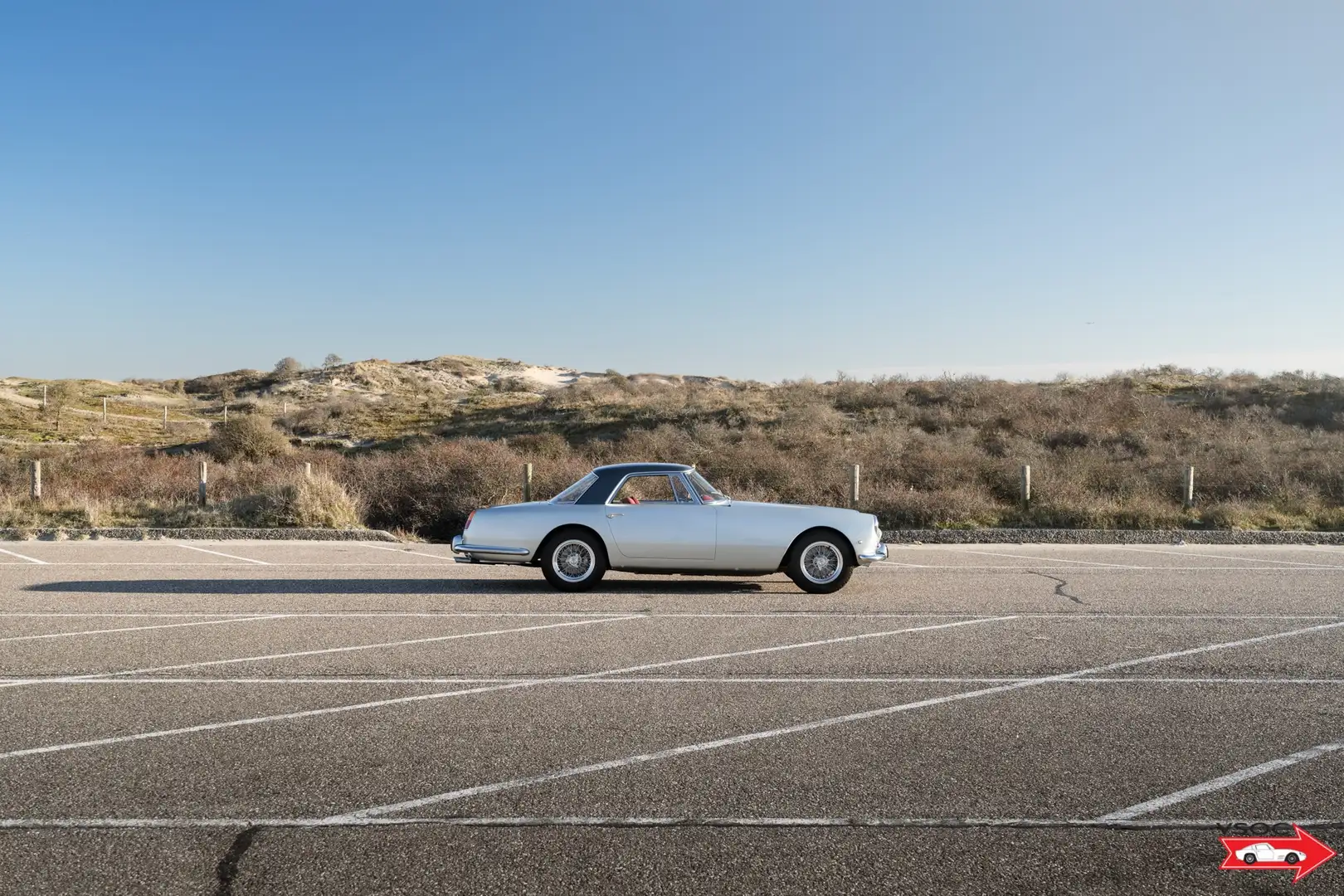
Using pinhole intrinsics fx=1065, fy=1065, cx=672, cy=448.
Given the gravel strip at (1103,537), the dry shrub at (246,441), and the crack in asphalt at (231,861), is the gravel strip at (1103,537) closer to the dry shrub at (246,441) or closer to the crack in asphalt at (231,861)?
the crack in asphalt at (231,861)

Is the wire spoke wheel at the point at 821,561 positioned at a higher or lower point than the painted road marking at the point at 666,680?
higher

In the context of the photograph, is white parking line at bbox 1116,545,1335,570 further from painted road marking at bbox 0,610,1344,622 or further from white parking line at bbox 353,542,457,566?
white parking line at bbox 353,542,457,566

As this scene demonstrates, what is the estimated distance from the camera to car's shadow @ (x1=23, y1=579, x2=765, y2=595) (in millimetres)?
11391

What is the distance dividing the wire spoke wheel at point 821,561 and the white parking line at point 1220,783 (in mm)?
5986

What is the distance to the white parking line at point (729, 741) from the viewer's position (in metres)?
4.59

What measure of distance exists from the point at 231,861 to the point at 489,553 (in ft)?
24.2

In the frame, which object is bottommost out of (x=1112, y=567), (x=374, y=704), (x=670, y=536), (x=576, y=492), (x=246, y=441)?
(x=374, y=704)

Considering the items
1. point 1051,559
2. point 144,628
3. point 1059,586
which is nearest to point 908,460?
point 1051,559

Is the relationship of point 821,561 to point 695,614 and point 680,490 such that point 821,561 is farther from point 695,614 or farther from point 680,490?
point 695,614

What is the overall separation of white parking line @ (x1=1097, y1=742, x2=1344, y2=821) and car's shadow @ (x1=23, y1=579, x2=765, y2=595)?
6752 millimetres

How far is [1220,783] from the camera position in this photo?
488 cm

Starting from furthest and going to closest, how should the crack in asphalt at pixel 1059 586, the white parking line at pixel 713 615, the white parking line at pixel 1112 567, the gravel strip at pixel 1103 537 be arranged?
the gravel strip at pixel 1103 537 → the white parking line at pixel 1112 567 → the crack in asphalt at pixel 1059 586 → the white parking line at pixel 713 615

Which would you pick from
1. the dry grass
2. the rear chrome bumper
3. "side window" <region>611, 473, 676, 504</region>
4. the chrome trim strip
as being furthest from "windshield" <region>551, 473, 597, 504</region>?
the dry grass

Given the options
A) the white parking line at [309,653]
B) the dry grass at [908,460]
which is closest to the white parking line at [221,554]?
the dry grass at [908,460]
